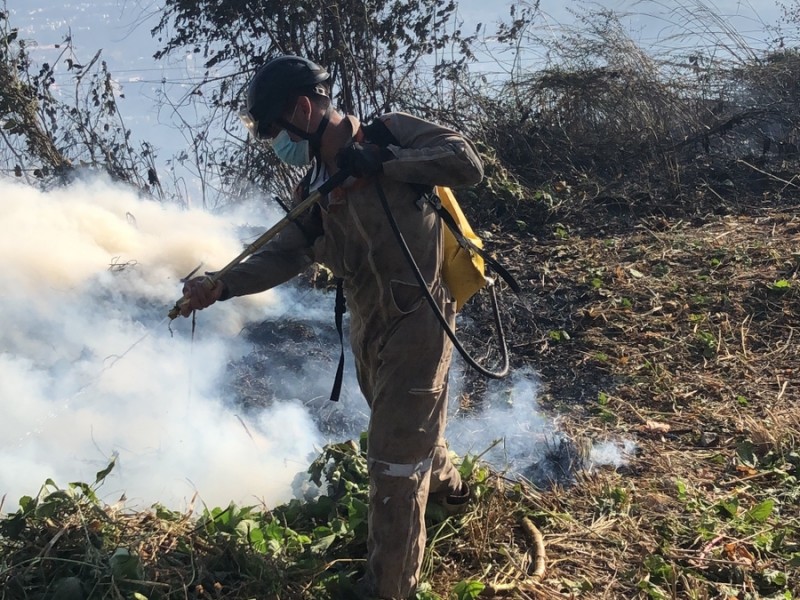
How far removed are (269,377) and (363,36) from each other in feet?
15.9

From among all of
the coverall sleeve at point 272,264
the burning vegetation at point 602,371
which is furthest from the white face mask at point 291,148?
the burning vegetation at point 602,371

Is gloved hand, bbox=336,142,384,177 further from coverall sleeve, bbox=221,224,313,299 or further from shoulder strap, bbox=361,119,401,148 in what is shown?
coverall sleeve, bbox=221,224,313,299

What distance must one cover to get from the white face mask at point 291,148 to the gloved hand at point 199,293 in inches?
22.1

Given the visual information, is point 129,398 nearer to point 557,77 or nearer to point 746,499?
point 746,499

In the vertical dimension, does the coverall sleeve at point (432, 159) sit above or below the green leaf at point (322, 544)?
above

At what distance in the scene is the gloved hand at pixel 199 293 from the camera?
291 cm

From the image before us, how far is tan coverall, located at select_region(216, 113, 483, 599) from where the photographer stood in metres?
2.79

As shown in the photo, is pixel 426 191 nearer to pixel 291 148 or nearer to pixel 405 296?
pixel 405 296

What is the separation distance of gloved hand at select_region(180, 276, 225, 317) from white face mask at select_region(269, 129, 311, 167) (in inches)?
22.1

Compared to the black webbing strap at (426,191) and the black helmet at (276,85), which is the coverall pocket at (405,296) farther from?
the black helmet at (276,85)

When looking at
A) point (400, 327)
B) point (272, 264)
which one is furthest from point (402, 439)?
point (272, 264)

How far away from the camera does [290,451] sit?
4238 millimetres

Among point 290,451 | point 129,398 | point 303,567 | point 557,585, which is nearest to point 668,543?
point 557,585

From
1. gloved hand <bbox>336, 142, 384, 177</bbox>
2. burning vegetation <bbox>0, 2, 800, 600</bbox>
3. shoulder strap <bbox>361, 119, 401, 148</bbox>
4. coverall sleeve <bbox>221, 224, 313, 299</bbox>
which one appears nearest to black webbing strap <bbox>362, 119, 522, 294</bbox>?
shoulder strap <bbox>361, 119, 401, 148</bbox>
